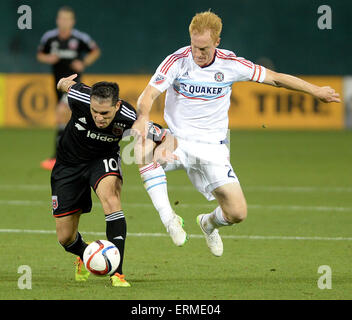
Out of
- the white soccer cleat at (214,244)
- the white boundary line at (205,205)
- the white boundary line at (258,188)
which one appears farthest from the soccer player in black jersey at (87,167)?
the white boundary line at (258,188)

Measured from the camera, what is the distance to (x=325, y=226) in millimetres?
9500

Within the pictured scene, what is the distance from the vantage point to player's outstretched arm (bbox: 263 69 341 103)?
696 centimetres

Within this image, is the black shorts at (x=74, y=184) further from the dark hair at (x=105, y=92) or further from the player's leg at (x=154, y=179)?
the dark hair at (x=105, y=92)

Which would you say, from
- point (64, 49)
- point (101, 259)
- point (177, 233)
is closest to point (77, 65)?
point (64, 49)

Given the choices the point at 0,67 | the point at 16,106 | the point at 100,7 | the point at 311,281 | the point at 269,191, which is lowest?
the point at 311,281

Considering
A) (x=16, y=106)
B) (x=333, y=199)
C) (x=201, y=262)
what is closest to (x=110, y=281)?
(x=201, y=262)

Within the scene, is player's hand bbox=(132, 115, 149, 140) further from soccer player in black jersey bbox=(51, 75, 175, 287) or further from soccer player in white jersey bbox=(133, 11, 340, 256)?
soccer player in white jersey bbox=(133, 11, 340, 256)

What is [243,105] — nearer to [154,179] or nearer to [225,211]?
[225,211]

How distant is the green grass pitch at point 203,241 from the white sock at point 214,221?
Result: 313 mm

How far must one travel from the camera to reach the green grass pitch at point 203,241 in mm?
6435

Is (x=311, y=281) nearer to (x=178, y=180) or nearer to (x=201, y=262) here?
(x=201, y=262)

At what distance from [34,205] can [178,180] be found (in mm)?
3312

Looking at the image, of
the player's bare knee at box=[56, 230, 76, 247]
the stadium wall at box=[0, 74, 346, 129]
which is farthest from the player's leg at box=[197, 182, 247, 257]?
the stadium wall at box=[0, 74, 346, 129]

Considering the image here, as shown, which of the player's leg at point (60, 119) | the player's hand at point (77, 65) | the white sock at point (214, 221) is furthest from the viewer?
the player's hand at point (77, 65)
